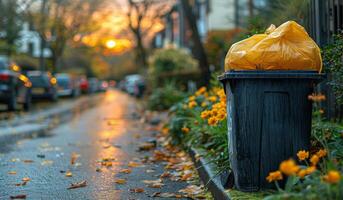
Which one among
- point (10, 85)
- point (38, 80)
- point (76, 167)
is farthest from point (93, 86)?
point (76, 167)

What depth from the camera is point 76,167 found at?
725 centimetres

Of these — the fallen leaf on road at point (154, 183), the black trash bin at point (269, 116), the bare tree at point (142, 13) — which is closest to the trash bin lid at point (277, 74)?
the black trash bin at point (269, 116)

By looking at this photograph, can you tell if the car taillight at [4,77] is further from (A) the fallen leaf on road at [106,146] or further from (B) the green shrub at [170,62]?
(A) the fallen leaf on road at [106,146]

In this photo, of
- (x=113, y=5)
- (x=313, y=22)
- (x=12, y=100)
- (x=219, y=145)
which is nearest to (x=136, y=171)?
(x=219, y=145)

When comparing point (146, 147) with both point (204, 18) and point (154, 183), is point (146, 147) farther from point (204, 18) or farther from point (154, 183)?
point (204, 18)

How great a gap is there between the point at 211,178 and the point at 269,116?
43.7 inches

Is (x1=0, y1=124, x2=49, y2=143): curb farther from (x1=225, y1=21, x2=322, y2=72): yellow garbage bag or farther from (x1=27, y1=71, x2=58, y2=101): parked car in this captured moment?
(x1=27, y1=71, x2=58, y2=101): parked car

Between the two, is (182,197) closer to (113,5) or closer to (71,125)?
(71,125)

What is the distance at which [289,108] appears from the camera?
448 cm

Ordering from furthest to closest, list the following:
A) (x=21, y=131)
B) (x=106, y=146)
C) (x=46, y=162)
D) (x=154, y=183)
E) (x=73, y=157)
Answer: (x=21, y=131), (x=106, y=146), (x=73, y=157), (x=46, y=162), (x=154, y=183)

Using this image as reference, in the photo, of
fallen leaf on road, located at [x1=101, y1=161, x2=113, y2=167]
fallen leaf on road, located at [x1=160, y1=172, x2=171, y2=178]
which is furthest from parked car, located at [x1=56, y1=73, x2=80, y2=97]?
fallen leaf on road, located at [x1=160, y1=172, x2=171, y2=178]

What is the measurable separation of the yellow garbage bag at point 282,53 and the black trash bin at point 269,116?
0.11 metres

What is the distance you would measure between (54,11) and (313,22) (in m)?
38.6

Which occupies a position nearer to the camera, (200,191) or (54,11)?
(200,191)
